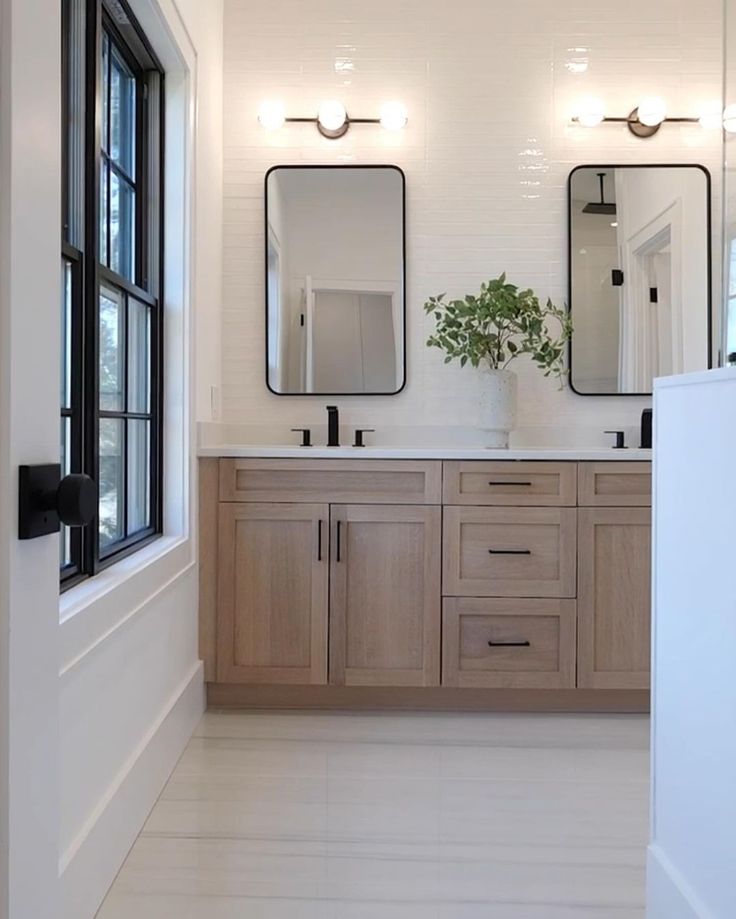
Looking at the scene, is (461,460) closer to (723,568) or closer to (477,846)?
(477,846)

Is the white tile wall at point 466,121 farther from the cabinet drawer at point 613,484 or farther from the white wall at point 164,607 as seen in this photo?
the cabinet drawer at point 613,484

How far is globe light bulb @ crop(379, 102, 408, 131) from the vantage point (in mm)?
3057

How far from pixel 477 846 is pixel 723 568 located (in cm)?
103

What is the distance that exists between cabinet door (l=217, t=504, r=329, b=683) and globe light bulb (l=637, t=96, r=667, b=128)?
6.97 feet

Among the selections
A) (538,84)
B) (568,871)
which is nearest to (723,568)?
(568,871)

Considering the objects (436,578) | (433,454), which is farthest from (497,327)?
(436,578)

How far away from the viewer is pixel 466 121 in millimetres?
3107

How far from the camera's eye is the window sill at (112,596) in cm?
141

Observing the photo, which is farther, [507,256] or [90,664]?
[507,256]

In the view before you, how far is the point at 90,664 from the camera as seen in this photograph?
59.7 inches

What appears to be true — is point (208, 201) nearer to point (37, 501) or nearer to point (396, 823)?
point (396, 823)

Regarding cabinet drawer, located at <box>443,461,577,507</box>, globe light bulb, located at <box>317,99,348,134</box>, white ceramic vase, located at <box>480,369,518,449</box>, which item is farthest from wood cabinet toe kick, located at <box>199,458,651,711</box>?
globe light bulb, located at <box>317,99,348,134</box>

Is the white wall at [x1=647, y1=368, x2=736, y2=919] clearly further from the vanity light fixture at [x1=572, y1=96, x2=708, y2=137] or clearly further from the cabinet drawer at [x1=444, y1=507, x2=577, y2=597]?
the vanity light fixture at [x1=572, y1=96, x2=708, y2=137]

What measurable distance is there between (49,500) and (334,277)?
→ 250 centimetres
